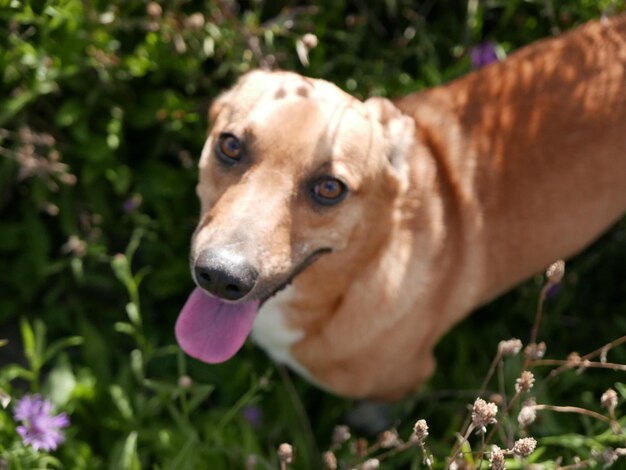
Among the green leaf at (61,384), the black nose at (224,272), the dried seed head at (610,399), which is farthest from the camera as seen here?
the green leaf at (61,384)

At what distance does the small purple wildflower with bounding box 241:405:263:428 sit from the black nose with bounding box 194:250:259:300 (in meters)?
1.30

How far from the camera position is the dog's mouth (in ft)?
9.86

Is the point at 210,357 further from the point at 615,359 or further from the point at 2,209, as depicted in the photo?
the point at 615,359

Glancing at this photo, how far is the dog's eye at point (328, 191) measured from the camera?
8.93 ft

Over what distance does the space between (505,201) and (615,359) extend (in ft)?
4.61

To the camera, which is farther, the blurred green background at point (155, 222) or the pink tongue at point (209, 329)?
the blurred green background at point (155, 222)

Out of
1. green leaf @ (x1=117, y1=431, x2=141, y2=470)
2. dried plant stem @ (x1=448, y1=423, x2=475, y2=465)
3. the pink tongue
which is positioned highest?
dried plant stem @ (x1=448, y1=423, x2=475, y2=465)

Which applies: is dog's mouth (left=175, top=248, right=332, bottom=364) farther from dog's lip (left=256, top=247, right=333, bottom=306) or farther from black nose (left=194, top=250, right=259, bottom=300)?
black nose (left=194, top=250, right=259, bottom=300)

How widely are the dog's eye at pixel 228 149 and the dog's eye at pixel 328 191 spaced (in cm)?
33

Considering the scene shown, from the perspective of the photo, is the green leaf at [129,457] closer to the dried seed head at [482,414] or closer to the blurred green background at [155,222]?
the blurred green background at [155,222]

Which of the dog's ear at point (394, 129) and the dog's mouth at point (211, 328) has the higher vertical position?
the dog's ear at point (394, 129)

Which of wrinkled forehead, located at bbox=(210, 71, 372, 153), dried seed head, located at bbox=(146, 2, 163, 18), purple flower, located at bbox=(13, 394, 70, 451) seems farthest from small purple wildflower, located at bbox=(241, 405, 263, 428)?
dried seed head, located at bbox=(146, 2, 163, 18)

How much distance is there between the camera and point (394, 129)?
3.04m

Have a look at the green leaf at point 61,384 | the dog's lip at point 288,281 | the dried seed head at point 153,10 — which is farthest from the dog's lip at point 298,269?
the dried seed head at point 153,10
